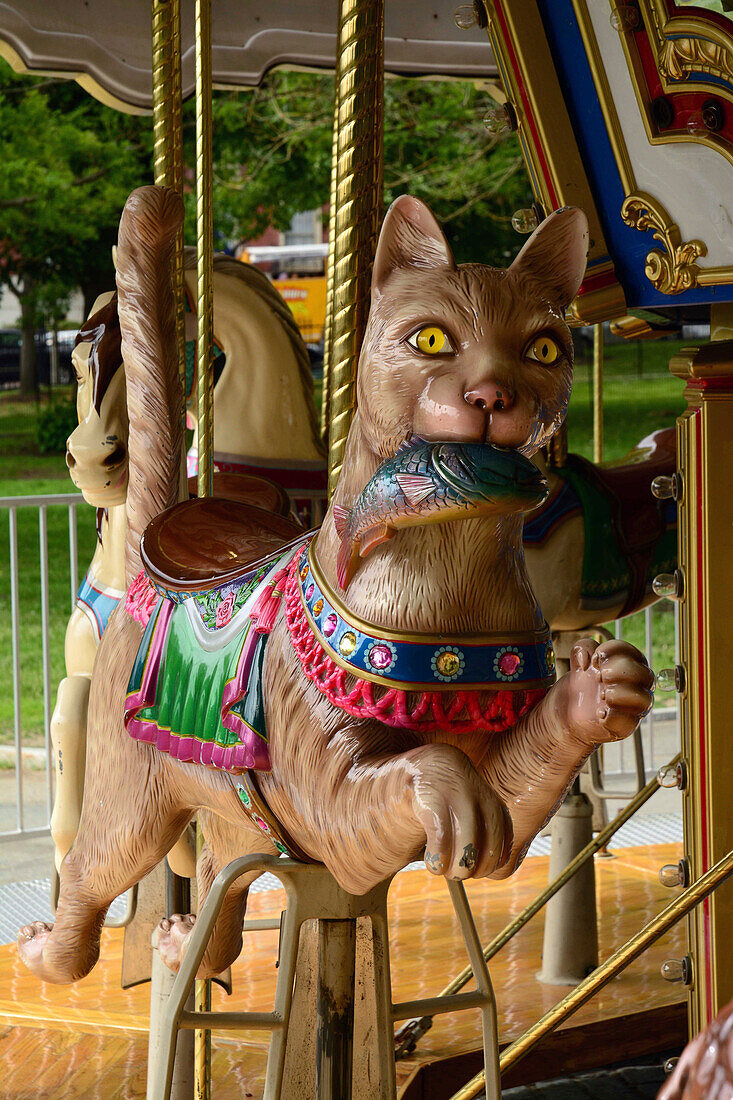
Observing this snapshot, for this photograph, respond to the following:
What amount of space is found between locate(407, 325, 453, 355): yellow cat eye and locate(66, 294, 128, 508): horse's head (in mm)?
702

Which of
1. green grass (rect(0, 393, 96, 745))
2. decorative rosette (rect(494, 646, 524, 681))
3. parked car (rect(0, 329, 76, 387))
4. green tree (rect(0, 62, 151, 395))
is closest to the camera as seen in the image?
decorative rosette (rect(494, 646, 524, 681))

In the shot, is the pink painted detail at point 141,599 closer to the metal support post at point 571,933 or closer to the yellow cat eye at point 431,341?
the yellow cat eye at point 431,341

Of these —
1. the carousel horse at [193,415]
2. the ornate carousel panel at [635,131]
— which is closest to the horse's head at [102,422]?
the carousel horse at [193,415]

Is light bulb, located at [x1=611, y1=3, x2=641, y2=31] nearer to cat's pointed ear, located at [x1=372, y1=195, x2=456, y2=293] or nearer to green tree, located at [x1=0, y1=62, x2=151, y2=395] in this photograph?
cat's pointed ear, located at [x1=372, y1=195, x2=456, y2=293]

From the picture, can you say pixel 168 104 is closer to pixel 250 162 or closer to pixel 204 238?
pixel 204 238

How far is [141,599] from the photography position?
3.67 ft

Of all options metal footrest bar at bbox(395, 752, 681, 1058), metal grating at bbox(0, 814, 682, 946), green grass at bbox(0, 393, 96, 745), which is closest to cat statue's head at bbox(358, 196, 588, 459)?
metal footrest bar at bbox(395, 752, 681, 1058)

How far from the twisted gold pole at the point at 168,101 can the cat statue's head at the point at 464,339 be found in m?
0.42

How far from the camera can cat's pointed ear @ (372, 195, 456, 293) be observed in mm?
863

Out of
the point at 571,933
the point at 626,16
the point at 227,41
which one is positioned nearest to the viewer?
the point at 626,16

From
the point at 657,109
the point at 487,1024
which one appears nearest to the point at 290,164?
the point at 657,109

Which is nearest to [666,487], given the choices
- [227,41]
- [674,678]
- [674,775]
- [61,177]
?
[674,678]

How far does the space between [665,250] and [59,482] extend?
708 cm

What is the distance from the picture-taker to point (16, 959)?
7.27 feet
